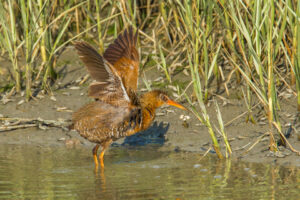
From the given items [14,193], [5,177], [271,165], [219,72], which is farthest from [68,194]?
[219,72]

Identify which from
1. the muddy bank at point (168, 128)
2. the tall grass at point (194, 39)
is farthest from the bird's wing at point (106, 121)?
the muddy bank at point (168, 128)

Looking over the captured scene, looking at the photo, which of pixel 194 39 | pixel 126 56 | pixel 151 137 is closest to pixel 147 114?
pixel 126 56

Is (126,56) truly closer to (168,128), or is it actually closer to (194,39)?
(194,39)

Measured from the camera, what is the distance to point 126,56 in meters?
6.92

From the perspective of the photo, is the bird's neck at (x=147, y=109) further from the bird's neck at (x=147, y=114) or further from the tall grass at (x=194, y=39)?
the tall grass at (x=194, y=39)

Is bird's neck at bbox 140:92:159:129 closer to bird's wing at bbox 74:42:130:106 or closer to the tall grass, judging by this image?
bird's wing at bbox 74:42:130:106

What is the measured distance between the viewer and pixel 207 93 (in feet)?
25.1

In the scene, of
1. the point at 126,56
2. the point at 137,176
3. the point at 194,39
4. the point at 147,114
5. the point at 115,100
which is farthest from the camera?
the point at 194,39

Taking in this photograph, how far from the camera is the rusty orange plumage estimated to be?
6.02 meters

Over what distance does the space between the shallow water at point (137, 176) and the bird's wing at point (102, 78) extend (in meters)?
0.71

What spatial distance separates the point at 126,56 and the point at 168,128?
119 cm

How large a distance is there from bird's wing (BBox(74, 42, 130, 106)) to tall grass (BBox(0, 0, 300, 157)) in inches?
31.2

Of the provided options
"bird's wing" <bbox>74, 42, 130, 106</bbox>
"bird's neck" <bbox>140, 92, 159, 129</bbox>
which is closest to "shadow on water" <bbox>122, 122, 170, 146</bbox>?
"bird's neck" <bbox>140, 92, 159, 129</bbox>

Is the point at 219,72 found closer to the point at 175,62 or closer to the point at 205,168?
the point at 175,62
